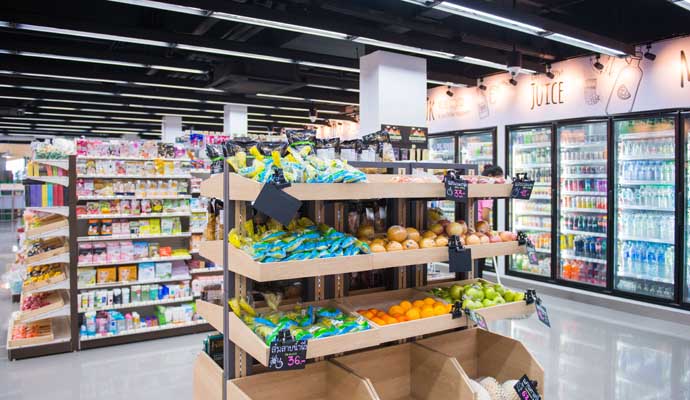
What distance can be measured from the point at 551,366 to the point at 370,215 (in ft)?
9.08

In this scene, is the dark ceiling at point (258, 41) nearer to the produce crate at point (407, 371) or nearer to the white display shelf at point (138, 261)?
the white display shelf at point (138, 261)

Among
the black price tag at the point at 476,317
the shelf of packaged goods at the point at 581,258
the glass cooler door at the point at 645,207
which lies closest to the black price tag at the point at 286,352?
the black price tag at the point at 476,317

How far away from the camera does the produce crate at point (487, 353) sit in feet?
9.66

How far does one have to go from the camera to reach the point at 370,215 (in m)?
3.01

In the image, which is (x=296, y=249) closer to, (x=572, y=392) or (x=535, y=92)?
(x=572, y=392)

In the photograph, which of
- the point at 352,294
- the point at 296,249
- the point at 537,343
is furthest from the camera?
the point at 537,343

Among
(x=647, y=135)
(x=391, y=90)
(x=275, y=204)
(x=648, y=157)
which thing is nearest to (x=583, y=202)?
(x=648, y=157)

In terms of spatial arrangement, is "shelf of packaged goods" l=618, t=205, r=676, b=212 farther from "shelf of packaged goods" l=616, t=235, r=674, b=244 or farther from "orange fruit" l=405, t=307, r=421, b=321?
"orange fruit" l=405, t=307, r=421, b=321

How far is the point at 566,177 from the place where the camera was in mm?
7438

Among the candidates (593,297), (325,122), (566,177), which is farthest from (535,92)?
(325,122)

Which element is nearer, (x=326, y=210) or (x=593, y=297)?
(x=326, y=210)

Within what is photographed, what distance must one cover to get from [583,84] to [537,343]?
4.00m

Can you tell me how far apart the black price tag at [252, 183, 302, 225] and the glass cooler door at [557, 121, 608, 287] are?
6.15 metres

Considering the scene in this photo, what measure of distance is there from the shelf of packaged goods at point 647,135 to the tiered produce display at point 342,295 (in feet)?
14.8
